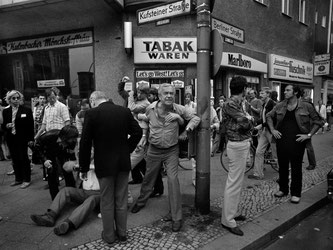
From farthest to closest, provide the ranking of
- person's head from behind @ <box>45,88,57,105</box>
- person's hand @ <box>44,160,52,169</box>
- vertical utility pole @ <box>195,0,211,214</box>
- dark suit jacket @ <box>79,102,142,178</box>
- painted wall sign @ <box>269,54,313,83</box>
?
painted wall sign @ <box>269,54,313,83</box>
person's head from behind @ <box>45,88,57,105</box>
person's hand @ <box>44,160,52,169</box>
vertical utility pole @ <box>195,0,211,214</box>
dark suit jacket @ <box>79,102,142,178</box>

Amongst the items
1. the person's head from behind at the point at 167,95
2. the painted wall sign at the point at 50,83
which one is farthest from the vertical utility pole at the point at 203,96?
the painted wall sign at the point at 50,83

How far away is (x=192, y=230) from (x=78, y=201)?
1.57m

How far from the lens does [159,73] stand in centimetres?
992

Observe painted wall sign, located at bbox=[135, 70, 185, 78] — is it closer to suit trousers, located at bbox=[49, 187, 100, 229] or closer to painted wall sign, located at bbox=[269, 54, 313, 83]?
painted wall sign, located at bbox=[269, 54, 313, 83]

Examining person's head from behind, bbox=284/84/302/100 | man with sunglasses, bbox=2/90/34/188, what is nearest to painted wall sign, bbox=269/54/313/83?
person's head from behind, bbox=284/84/302/100

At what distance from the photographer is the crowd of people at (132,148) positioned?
114 inches

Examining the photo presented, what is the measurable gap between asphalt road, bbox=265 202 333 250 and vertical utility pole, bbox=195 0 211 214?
1.05 metres

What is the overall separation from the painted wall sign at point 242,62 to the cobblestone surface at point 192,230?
746 cm

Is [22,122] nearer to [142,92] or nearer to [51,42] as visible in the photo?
[142,92]

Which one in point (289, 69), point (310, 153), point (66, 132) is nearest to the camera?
point (66, 132)

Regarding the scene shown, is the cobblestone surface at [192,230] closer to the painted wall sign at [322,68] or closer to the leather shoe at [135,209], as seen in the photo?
the leather shoe at [135,209]

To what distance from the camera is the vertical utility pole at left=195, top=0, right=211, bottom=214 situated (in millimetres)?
3502

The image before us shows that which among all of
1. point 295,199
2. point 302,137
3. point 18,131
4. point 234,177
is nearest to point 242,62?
point 302,137

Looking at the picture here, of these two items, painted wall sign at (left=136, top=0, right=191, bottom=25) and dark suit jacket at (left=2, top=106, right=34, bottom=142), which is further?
dark suit jacket at (left=2, top=106, right=34, bottom=142)
